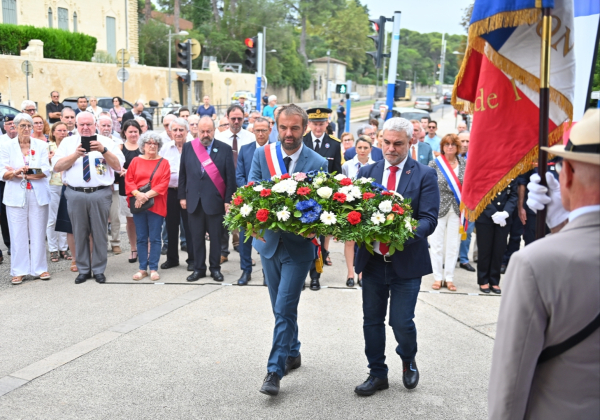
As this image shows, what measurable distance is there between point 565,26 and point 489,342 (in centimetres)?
349

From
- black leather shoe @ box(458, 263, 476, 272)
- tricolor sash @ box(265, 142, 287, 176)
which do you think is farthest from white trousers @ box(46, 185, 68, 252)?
black leather shoe @ box(458, 263, 476, 272)

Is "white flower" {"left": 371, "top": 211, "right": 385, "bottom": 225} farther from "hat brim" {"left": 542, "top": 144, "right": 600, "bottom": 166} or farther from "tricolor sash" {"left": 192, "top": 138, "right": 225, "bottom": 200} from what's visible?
"tricolor sash" {"left": 192, "top": 138, "right": 225, "bottom": 200}

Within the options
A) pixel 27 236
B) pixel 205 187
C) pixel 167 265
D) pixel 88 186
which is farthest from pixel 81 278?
pixel 205 187

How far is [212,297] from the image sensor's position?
7582 mm

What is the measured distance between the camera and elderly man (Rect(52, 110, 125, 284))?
25.9 feet

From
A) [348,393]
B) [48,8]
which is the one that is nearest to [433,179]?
[348,393]

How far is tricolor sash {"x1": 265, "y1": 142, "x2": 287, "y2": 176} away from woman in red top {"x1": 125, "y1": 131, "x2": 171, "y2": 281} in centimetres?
349

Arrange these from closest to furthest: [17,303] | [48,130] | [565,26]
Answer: [565,26], [17,303], [48,130]

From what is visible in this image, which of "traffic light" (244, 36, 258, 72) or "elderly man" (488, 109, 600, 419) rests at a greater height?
"traffic light" (244, 36, 258, 72)

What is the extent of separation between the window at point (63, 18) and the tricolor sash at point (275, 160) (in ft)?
144

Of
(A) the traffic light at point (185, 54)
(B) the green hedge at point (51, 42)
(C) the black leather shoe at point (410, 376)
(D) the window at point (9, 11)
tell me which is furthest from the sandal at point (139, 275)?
(D) the window at point (9, 11)

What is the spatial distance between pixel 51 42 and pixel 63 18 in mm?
8103

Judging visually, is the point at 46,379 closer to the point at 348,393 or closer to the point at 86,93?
the point at 348,393

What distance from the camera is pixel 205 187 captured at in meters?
8.34
